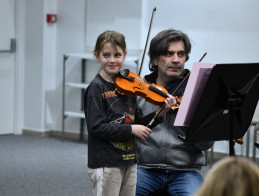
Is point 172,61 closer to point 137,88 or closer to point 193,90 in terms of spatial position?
point 137,88

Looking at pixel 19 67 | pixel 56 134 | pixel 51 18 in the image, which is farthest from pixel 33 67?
pixel 56 134

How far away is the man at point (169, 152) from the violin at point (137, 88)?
137mm

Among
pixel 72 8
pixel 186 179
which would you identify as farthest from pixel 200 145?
pixel 72 8

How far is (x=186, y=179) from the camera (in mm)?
2258

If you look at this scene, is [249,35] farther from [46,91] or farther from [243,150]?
[46,91]

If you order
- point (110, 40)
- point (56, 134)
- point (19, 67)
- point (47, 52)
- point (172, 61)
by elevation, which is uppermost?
point (110, 40)

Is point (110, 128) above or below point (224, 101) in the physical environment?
below

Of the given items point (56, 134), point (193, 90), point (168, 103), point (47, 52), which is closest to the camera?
point (193, 90)

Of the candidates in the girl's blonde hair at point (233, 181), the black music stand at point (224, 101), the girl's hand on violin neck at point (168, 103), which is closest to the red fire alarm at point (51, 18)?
the girl's hand on violin neck at point (168, 103)

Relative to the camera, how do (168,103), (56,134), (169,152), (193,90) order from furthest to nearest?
(56,134)
(169,152)
(168,103)
(193,90)

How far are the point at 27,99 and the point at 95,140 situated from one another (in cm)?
392

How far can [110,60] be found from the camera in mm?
2127

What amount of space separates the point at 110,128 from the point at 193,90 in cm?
38

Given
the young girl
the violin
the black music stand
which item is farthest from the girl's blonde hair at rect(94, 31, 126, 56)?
the black music stand
